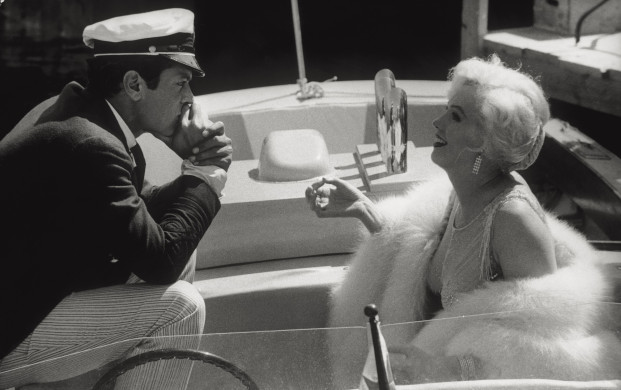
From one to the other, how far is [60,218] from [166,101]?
32 cm

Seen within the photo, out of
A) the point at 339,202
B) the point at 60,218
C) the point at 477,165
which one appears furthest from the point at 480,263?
the point at 60,218

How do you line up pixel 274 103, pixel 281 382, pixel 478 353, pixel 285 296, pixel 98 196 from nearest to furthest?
pixel 281 382 < pixel 478 353 < pixel 98 196 < pixel 285 296 < pixel 274 103

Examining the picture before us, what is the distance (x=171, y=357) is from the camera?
Answer: 1002 mm

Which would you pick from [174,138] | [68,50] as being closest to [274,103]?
[174,138]

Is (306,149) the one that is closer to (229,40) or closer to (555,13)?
(555,13)

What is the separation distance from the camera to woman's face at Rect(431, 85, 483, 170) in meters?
1.50

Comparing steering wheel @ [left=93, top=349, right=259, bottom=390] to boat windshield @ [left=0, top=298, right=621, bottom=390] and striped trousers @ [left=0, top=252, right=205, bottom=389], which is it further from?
striped trousers @ [left=0, top=252, right=205, bottom=389]

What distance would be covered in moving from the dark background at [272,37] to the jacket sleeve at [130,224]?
385 cm

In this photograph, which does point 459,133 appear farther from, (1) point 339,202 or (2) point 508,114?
(1) point 339,202

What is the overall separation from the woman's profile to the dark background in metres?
3.75

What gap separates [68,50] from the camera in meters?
5.05

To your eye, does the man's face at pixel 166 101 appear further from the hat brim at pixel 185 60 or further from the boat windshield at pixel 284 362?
the boat windshield at pixel 284 362

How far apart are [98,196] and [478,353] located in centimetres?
66

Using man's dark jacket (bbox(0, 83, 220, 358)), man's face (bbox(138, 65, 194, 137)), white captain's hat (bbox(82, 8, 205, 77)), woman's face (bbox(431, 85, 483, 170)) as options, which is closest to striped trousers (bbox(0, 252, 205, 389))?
man's dark jacket (bbox(0, 83, 220, 358))
